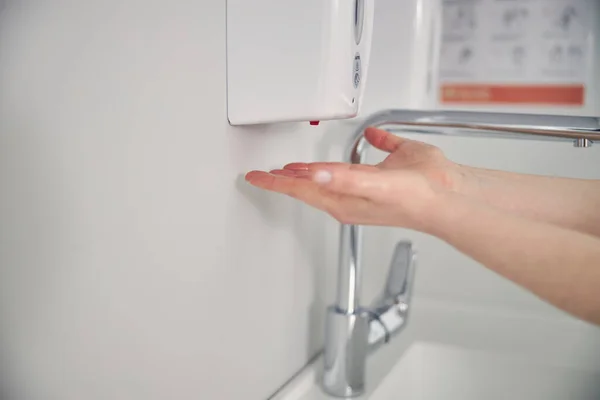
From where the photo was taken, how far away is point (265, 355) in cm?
67

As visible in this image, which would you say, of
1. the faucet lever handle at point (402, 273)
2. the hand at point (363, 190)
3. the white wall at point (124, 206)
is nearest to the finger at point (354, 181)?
the hand at point (363, 190)

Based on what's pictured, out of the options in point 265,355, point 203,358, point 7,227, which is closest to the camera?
point 7,227

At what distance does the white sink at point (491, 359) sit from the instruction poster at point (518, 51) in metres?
0.34

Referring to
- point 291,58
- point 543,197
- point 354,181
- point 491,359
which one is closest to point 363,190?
point 354,181

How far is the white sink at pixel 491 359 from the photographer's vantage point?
866 millimetres

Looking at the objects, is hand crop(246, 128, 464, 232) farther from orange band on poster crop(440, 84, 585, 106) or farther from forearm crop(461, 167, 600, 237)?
orange band on poster crop(440, 84, 585, 106)

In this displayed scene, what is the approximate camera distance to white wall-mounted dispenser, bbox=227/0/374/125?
469 millimetres

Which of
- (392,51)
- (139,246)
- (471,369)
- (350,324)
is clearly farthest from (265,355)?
(392,51)

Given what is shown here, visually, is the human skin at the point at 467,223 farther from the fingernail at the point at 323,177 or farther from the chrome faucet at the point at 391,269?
the chrome faucet at the point at 391,269

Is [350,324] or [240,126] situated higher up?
[240,126]

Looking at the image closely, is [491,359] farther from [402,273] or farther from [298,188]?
[298,188]

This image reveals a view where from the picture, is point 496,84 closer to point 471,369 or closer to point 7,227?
point 471,369

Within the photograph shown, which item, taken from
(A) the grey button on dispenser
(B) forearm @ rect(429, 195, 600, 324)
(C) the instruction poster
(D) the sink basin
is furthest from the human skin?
(C) the instruction poster

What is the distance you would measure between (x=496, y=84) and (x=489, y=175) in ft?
1.07
